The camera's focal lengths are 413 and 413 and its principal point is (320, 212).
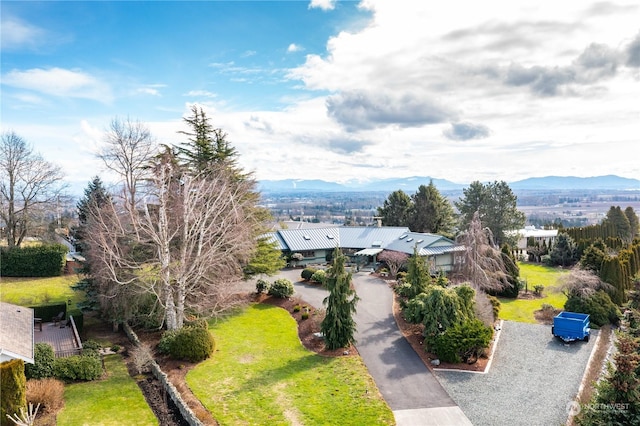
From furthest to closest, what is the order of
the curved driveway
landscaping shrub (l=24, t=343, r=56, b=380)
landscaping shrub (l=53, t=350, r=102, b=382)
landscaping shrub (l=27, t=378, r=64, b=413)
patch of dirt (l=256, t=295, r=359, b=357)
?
patch of dirt (l=256, t=295, r=359, b=357) < landscaping shrub (l=53, t=350, r=102, b=382) < landscaping shrub (l=24, t=343, r=56, b=380) < landscaping shrub (l=27, t=378, r=64, b=413) < the curved driveway

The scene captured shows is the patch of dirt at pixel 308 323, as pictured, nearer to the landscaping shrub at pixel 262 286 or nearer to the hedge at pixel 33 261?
the landscaping shrub at pixel 262 286

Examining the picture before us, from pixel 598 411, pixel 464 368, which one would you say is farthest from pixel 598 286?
pixel 598 411

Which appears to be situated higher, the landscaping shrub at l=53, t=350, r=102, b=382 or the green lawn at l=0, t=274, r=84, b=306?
the green lawn at l=0, t=274, r=84, b=306

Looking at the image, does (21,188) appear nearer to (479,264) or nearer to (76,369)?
(76,369)

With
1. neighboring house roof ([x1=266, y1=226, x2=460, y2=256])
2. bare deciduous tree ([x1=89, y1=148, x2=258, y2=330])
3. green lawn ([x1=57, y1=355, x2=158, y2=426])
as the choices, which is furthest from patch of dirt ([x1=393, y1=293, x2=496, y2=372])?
neighboring house roof ([x1=266, y1=226, x2=460, y2=256])

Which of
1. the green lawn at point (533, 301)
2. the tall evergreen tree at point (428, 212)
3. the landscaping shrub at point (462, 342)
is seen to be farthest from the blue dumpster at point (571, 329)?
the tall evergreen tree at point (428, 212)

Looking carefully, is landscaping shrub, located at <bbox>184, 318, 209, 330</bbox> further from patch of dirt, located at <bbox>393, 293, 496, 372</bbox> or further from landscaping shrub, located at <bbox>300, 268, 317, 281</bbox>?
landscaping shrub, located at <bbox>300, 268, 317, 281</bbox>
